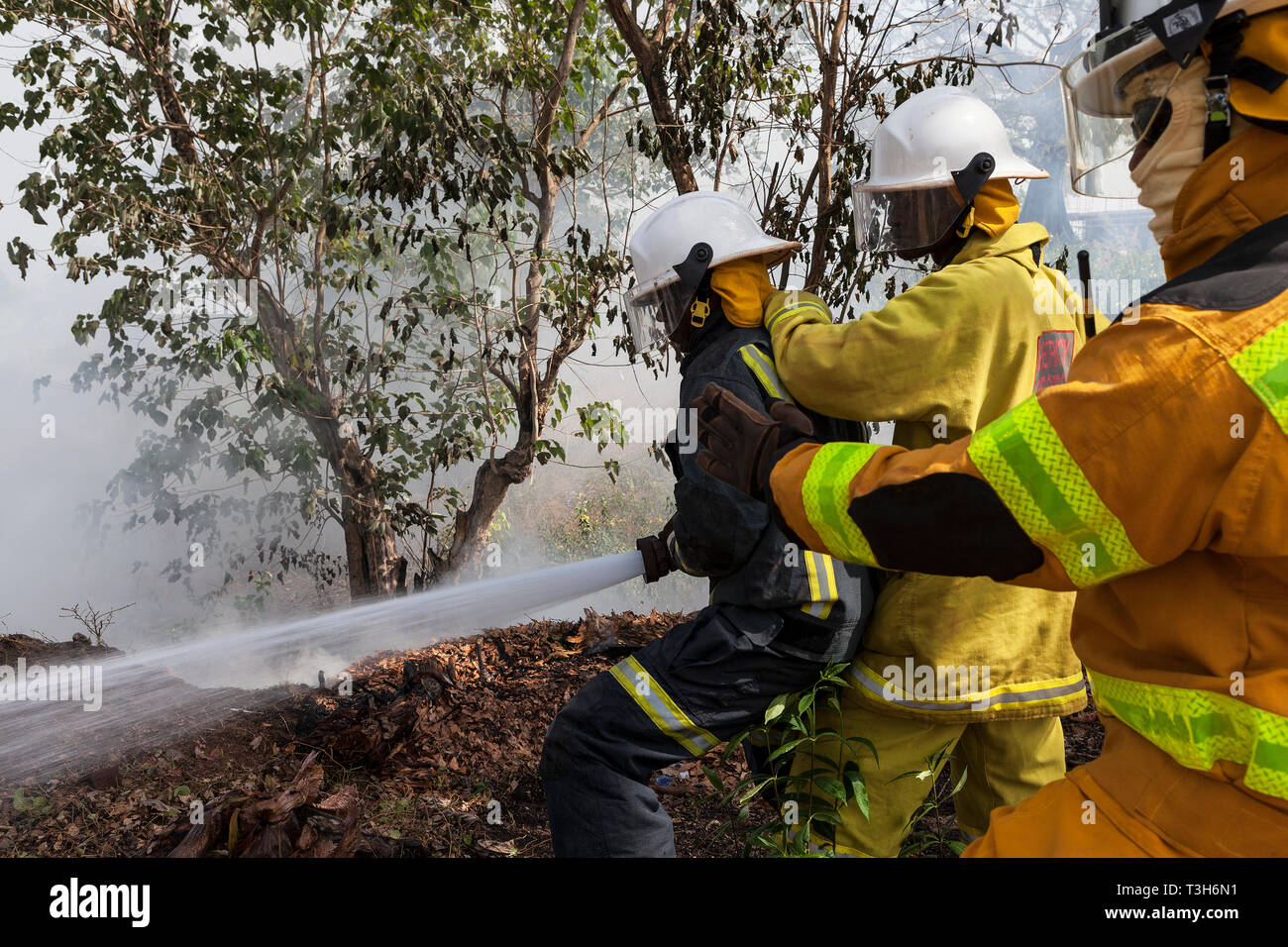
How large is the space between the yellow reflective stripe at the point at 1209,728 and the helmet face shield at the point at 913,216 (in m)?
1.62

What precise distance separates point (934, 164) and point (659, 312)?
0.88m

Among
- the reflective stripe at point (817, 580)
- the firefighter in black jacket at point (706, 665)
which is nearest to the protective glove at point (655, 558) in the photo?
the firefighter in black jacket at point (706, 665)

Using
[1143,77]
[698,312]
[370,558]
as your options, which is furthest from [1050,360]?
[370,558]

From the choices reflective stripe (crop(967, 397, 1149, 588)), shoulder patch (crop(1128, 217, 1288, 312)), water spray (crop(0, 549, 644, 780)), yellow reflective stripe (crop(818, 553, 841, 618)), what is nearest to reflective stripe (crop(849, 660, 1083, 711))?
yellow reflective stripe (crop(818, 553, 841, 618))

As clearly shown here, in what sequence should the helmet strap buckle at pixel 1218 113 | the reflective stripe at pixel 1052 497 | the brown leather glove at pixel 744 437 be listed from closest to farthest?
the reflective stripe at pixel 1052 497 < the helmet strap buckle at pixel 1218 113 < the brown leather glove at pixel 744 437

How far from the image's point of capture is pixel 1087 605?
1266 mm

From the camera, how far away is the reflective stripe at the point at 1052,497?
1042 millimetres

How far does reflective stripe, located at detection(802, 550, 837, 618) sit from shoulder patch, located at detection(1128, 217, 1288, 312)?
1.24m

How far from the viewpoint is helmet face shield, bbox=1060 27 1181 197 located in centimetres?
128

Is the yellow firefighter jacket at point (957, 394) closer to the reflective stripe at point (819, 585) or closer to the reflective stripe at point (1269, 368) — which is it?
the reflective stripe at point (819, 585)

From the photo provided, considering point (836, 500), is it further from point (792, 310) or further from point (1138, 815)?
point (792, 310)

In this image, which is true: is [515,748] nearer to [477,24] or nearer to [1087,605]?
[1087,605]

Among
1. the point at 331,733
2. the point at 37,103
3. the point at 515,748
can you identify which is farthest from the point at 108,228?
the point at 515,748

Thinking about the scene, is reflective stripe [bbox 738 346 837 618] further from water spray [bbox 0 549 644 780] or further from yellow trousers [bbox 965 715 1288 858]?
yellow trousers [bbox 965 715 1288 858]
